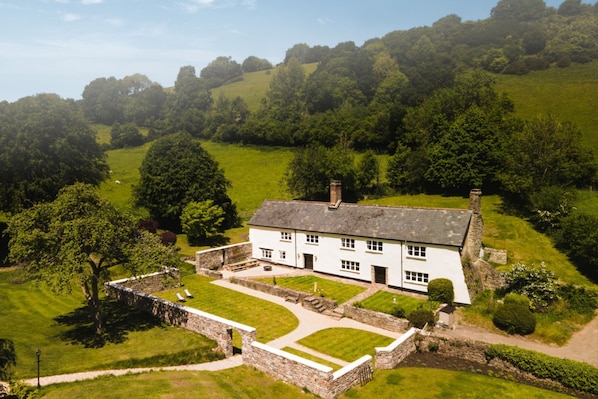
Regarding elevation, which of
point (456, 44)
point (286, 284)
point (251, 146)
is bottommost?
point (286, 284)

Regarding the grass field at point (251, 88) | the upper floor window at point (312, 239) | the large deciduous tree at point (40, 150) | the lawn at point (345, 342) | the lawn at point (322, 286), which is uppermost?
the grass field at point (251, 88)

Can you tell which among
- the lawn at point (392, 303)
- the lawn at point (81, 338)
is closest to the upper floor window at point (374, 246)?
the lawn at point (392, 303)

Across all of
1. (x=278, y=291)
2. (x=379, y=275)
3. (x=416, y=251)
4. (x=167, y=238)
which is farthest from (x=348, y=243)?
(x=167, y=238)

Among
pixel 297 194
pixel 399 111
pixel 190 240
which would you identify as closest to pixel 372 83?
pixel 399 111

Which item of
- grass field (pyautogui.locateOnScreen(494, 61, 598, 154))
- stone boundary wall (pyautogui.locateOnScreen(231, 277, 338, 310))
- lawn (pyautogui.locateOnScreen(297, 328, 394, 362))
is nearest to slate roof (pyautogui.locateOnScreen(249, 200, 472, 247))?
stone boundary wall (pyautogui.locateOnScreen(231, 277, 338, 310))

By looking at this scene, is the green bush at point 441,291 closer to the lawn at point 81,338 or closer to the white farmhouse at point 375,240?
the white farmhouse at point 375,240

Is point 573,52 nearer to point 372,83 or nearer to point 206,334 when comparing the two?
point 372,83

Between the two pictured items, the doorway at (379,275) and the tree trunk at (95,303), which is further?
the doorway at (379,275)
